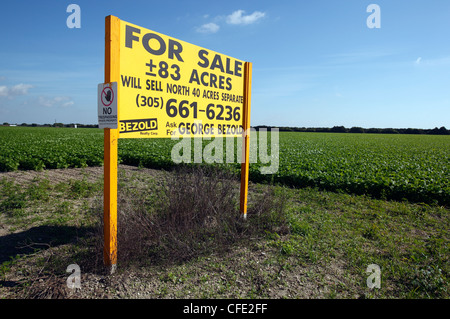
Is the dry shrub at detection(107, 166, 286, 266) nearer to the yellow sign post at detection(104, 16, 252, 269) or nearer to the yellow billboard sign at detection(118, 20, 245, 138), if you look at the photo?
the yellow sign post at detection(104, 16, 252, 269)

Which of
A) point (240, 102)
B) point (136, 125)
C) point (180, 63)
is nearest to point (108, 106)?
point (136, 125)

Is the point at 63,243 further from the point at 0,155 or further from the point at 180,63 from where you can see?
the point at 0,155

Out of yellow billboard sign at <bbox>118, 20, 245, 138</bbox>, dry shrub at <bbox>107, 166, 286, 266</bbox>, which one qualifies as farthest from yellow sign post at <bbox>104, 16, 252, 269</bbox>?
dry shrub at <bbox>107, 166, 286, 266</bbox>

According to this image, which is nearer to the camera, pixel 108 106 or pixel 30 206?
pixel 108 106

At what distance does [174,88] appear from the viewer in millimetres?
4551

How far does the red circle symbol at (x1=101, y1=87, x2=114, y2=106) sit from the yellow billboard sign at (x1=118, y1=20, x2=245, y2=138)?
0.21m

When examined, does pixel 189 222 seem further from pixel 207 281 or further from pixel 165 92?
pixel 165 92

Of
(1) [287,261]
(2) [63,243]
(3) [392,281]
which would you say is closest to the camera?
(3) [392,281]

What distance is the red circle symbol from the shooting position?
3.53 meters

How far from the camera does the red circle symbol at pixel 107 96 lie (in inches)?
139

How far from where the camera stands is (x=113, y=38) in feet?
11.6

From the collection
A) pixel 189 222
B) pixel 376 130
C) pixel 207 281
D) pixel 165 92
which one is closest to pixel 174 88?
pixel 165 92
